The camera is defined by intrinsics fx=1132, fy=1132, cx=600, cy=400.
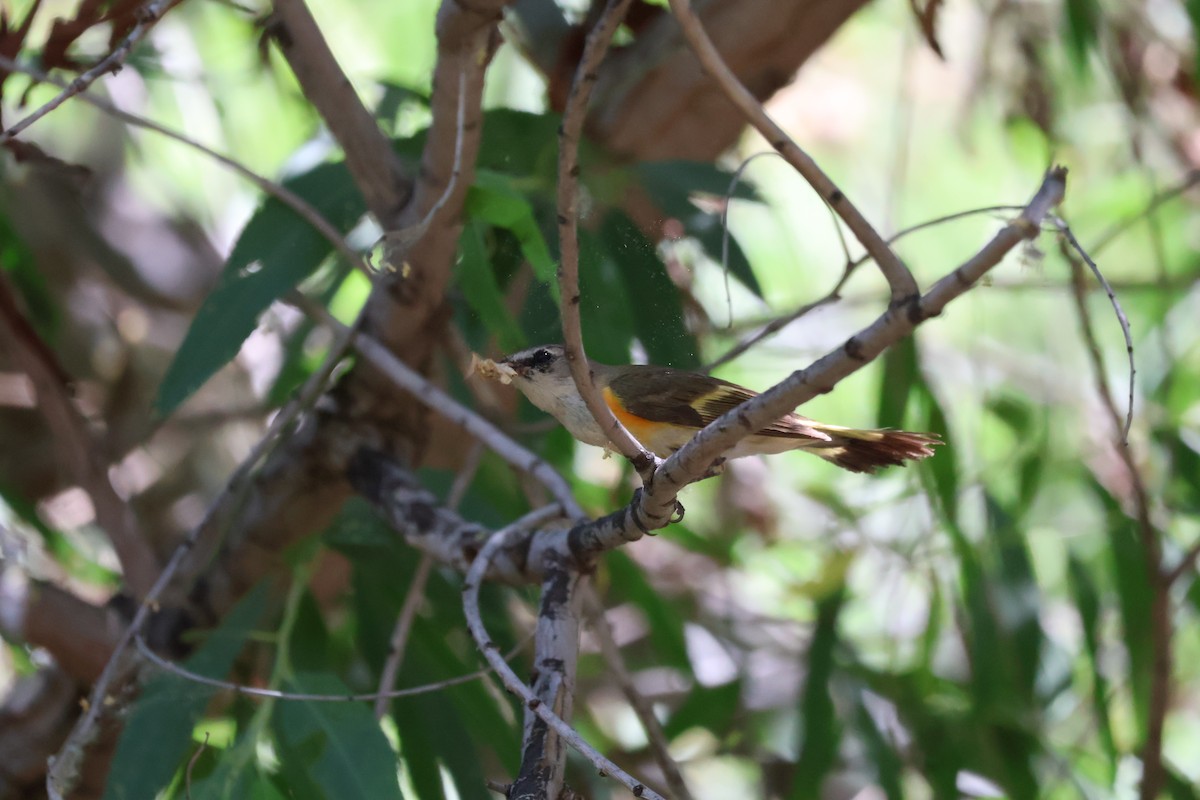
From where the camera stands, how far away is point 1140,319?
3430mm

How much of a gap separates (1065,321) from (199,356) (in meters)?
3.64

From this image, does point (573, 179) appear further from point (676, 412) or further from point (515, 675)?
point (676, 412)

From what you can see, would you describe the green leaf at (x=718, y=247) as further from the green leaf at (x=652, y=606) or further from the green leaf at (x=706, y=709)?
the green leaf at (x=706, y=709)

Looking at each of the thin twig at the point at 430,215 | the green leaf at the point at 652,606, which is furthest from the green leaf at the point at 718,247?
the green leaf at the point at 652,606

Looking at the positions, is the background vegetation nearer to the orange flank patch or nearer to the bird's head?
the bird's head

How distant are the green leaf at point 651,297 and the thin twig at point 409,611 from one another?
2.32 ft

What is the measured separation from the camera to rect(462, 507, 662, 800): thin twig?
1123 millimetres

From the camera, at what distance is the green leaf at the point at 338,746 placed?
5.22 ft

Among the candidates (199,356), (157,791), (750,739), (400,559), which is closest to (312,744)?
(157,791)

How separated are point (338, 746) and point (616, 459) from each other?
166 cm

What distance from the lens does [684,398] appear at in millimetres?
1780

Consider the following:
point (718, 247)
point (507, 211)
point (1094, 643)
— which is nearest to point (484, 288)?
point (507, 211)

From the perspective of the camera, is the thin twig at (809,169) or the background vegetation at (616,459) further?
the background vegetation at (616,459)

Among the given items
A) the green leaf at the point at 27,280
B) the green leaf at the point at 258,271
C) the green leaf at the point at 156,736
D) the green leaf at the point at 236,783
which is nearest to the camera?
the green leaf at the point at 236,783
